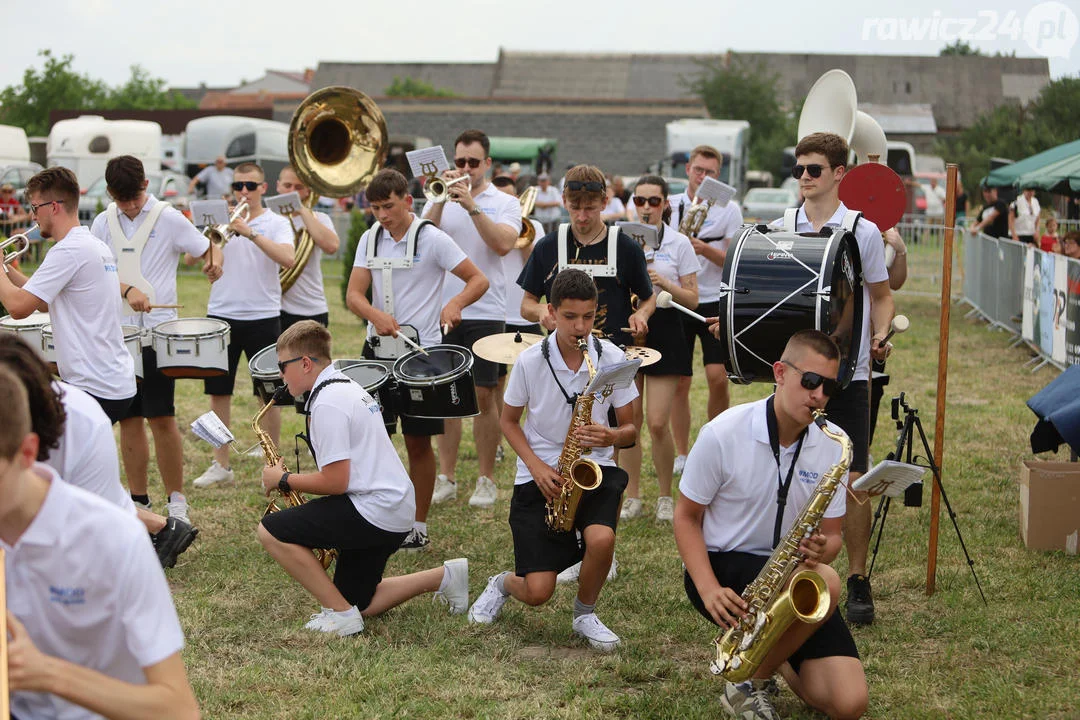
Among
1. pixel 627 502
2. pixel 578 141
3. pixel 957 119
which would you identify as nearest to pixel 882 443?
pixel 627 502

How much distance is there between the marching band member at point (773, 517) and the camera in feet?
13.5

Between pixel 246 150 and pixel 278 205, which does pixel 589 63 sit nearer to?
pixel 246 150

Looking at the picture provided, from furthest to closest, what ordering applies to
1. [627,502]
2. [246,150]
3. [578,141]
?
[578,141]
[246,150]
[627,502]

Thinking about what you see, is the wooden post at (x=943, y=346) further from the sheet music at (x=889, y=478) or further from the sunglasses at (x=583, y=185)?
the sunglasses at (x=583, y=185)

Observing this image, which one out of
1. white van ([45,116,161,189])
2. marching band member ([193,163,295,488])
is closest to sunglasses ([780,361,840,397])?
marching band member ([193,163,295,488])

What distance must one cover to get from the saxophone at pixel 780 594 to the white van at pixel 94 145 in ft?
86.4

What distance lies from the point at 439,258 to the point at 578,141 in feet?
132

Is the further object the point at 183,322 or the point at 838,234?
the point at 183,322

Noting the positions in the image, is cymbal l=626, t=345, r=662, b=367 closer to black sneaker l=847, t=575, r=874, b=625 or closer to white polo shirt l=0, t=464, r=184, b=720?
black sneaker l=847, t=575, r=874, b=625

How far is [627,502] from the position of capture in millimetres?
7227

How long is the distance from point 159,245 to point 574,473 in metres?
3.25

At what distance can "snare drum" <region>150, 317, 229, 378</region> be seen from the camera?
6547mm

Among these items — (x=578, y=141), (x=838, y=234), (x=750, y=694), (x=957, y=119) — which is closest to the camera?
(x=750, y=694)

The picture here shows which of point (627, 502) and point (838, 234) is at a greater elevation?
point (838, 234)
